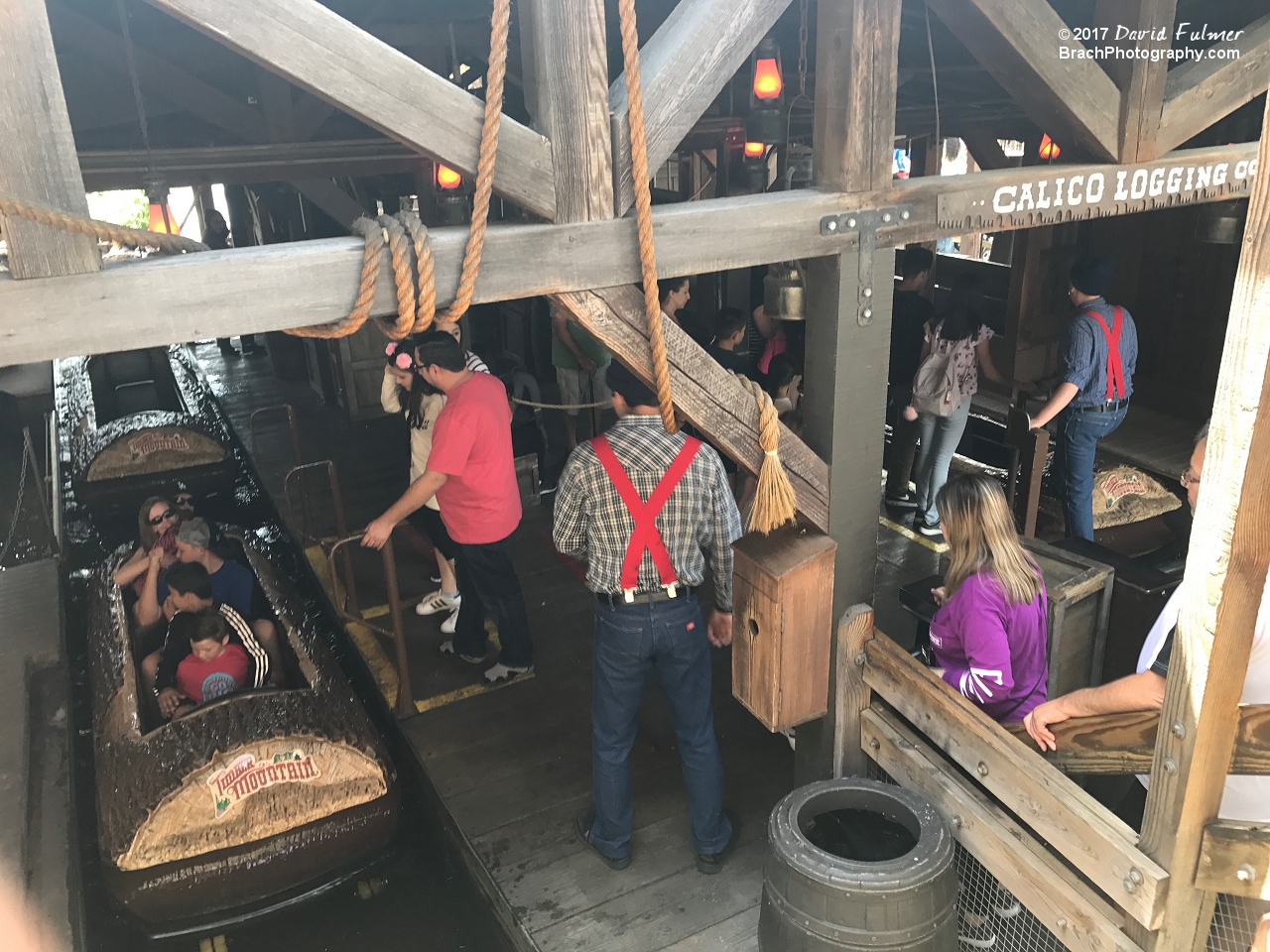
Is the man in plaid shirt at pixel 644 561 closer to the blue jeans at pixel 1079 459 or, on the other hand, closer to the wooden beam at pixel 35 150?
the wooden beam at pixel 35 150

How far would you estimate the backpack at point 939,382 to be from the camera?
19.9ft

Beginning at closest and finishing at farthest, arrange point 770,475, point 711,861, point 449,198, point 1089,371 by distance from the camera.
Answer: point 770,475 → point 711,861 → point 1089,371 → point 449,198

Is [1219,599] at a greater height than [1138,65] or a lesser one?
lesser

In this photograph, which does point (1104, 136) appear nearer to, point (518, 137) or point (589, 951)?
point (518, 137)

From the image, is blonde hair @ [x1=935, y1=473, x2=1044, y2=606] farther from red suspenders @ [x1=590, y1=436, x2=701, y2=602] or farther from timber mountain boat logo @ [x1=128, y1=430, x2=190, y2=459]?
timber mountain boat logo @ [x1=128, y1=430, x2=190, y2=459]

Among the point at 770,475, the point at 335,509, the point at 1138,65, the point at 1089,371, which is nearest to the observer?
the point at 770,475

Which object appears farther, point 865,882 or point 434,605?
point 434,605

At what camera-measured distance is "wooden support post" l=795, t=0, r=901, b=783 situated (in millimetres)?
2973

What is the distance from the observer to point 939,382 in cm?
612

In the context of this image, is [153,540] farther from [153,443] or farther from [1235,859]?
[1235,859]

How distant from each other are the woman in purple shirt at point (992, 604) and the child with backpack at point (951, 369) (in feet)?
8.53

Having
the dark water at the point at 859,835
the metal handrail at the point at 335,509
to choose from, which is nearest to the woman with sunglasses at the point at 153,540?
the metal handrail at the point at 335,509

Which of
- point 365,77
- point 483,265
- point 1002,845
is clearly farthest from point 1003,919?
point 365,77

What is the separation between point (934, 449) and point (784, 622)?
139 inches
